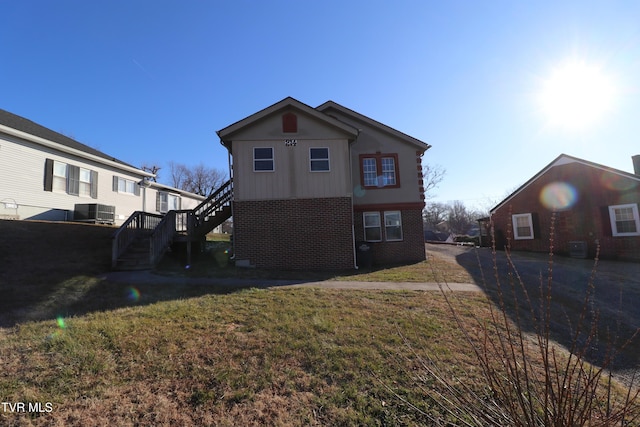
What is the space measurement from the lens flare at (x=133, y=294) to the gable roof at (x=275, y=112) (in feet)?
20.9

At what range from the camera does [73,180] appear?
619 inches

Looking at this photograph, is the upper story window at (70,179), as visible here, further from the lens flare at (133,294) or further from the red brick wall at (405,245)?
the red brick wall at (405,245)

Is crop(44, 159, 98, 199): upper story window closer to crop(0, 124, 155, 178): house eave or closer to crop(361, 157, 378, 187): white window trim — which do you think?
crop(0, 124, 155, 178): house eave

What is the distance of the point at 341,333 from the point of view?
5297mm

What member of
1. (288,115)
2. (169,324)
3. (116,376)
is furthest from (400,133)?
(116,376)

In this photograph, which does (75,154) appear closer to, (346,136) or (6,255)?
(6,255)

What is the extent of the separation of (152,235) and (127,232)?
115 centimetres

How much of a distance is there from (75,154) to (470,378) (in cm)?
1876

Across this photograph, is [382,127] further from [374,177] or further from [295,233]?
[295,233]

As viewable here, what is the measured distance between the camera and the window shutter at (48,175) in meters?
14.3

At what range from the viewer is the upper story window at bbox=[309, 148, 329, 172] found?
12234mm

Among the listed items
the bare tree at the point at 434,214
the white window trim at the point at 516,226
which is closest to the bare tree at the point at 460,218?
the bare tree at the point at 434,214

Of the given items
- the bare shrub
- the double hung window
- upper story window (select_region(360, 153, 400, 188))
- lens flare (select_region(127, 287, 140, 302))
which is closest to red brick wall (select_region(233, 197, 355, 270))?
the double hung window

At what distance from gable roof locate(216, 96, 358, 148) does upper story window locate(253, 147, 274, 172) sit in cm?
102
